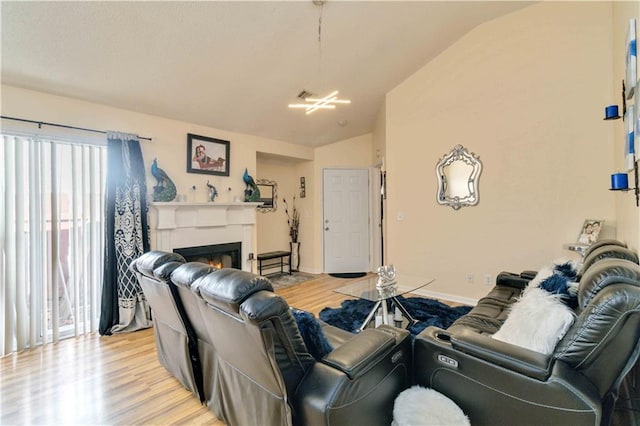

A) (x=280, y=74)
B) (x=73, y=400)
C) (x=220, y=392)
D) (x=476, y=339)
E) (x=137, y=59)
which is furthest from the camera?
(x=280, y=74)

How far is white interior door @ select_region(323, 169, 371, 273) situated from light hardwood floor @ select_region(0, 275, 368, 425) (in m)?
3.55

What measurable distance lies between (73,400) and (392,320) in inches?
98.0

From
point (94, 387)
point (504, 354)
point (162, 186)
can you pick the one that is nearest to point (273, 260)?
point (162, 186)

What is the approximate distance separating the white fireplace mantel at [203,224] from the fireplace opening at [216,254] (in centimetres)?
6

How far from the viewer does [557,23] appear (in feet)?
10.5

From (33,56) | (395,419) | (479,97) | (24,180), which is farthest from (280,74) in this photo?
(395,419)

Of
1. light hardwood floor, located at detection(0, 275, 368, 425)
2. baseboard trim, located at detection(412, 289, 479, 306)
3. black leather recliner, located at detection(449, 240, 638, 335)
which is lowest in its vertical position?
light hardwood floor, located at detection(0, 275, 368, 425)

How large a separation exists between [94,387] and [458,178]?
421 cm

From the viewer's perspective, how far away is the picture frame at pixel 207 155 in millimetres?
3959

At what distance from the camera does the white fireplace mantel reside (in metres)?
3.61

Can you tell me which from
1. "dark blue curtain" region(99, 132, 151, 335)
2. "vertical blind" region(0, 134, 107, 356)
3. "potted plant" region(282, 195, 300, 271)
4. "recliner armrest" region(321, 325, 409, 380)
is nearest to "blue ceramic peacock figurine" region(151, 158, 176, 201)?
"dark blue curtain" region(99, 132, 151, 335)

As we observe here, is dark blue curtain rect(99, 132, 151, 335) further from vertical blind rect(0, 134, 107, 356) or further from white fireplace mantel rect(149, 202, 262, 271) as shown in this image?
white fireplace mantel rect(149, 202, 262, 271)

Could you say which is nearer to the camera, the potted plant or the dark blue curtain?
the dark blue curtain

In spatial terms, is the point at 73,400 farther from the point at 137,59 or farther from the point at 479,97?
the point at 479,97
